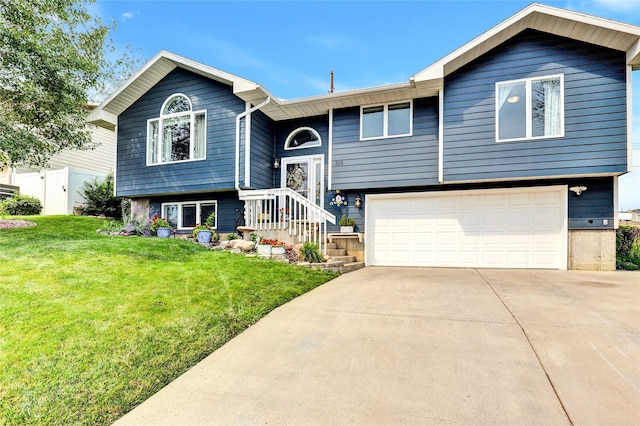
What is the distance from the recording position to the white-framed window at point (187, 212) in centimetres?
1049

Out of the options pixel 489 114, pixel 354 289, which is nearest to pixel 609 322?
pixel 354 289

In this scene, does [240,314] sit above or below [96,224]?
below

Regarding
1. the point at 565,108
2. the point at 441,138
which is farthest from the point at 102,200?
the point at 565,108

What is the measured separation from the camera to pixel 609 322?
3.77 meters

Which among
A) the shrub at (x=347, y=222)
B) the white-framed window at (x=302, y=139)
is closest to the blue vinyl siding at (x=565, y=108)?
the shrub at (x=347, y=222)

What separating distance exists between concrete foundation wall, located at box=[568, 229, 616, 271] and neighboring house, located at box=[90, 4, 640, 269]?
3 cm

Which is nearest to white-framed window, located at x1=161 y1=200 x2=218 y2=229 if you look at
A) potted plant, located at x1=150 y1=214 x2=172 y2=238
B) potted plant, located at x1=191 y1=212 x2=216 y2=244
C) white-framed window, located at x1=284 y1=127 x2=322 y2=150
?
potted plant, located at x1=191 y1=212 x2=216 y2=244

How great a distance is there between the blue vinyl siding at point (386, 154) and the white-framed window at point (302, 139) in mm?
800

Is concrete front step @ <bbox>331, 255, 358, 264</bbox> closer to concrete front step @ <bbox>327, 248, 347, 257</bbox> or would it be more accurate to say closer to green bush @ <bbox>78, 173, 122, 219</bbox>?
concrete front step @ <bbox>327, 248, 347, 257</bbox>

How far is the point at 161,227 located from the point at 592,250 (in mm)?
11861

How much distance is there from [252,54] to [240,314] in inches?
490

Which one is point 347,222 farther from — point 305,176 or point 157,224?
point 157,224

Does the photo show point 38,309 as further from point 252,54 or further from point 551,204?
point 252,54

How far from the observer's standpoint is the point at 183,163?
9.79 meters
